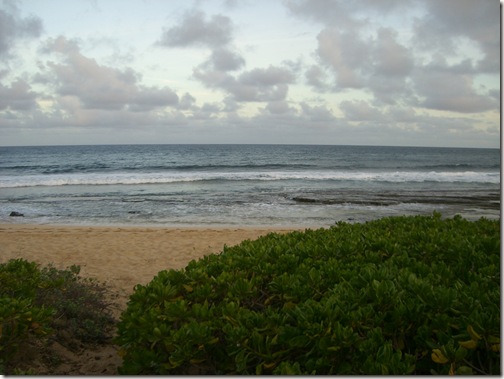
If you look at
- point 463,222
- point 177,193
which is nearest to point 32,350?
point 463,222

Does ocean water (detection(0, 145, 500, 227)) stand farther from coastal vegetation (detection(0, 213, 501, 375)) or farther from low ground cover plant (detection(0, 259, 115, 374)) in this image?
low ground cover plant (detection(0, 259, 115, 374))

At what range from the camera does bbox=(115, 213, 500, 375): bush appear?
2.11 metres

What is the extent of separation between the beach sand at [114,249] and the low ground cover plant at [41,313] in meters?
0.25

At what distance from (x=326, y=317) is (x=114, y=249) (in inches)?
Result: 307

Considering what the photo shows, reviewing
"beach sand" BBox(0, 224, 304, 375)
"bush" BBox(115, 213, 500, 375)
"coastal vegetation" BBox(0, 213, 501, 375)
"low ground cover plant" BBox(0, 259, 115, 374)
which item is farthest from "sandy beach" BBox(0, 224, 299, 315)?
"bush" BBox(115, 213, 500, 375)

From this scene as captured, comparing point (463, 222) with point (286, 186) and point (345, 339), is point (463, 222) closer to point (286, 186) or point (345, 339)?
point (345, 339)

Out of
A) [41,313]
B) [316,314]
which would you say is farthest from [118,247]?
[316,314]

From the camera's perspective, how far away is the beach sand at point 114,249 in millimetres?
6762

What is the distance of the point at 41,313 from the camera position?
2.97 meters

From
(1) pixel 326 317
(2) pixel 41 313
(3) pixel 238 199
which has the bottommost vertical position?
(3) pixel 238 199

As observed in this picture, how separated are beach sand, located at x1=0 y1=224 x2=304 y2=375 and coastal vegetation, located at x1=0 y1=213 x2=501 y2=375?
1266 millimetres

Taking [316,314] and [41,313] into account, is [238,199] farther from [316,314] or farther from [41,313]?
[316,314]

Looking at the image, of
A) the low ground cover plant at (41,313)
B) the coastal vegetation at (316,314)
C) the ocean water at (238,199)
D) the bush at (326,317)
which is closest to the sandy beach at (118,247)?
the low ground cover plant at (41,313)

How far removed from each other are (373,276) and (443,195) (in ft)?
71.4
